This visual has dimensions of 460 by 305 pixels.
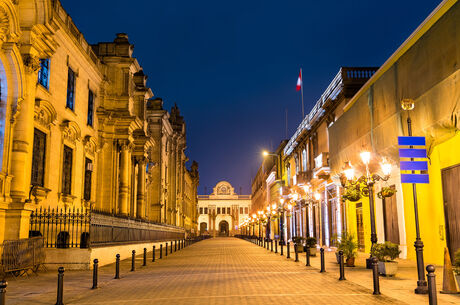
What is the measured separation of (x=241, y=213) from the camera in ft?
500

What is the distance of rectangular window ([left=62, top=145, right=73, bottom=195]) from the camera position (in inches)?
968

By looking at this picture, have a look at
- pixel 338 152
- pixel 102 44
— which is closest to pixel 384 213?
pixel 338 152

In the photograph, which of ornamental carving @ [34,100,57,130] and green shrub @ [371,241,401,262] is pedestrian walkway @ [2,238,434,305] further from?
ornamental carving @ [34,100,57,130]

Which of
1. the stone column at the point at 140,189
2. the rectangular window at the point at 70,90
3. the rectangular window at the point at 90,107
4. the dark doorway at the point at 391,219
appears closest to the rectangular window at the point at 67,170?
the rectangular window at the point at 70,90

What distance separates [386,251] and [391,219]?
985 centimetres

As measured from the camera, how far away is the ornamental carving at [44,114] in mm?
20731

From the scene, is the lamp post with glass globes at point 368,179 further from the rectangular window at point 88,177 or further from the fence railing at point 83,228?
the rectangular window at point 88,177

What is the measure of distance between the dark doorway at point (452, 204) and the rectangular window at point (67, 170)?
59.6 ft

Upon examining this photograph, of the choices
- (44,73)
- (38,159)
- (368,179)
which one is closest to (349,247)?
(368,179)

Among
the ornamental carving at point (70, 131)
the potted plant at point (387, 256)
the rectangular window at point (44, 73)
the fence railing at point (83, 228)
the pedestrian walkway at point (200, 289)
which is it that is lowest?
the pedestrian walkway at point (200, 289)

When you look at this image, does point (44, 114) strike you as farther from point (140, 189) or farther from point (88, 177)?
point (140, 189)

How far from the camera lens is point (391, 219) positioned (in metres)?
24.1

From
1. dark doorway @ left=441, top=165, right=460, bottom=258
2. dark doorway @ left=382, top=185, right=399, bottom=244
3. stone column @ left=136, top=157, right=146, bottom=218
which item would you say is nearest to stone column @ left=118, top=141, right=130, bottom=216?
stone column @ left=136, top=157, right=146, bottom=218

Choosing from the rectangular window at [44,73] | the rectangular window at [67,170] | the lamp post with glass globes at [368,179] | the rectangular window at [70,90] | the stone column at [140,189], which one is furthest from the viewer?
the stone column at [140,189]
